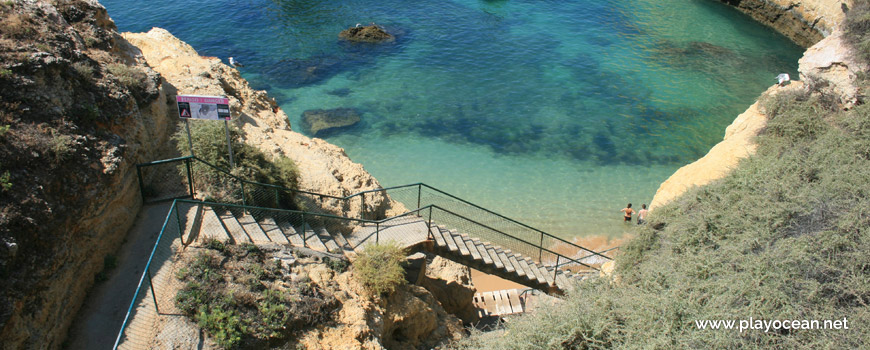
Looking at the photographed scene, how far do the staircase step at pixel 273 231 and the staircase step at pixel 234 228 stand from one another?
0.65m

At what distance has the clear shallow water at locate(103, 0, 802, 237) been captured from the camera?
21.1 metres

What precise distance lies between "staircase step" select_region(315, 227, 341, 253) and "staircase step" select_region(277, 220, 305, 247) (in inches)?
24.0

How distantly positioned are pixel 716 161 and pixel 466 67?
17.8 metres

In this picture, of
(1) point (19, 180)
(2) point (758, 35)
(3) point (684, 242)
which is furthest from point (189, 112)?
(2) point (758, 35)

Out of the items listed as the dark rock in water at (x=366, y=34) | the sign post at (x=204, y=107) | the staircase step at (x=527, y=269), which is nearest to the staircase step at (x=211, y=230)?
the sign post at (x=204, y=107)

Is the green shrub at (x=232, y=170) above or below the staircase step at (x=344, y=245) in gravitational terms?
above

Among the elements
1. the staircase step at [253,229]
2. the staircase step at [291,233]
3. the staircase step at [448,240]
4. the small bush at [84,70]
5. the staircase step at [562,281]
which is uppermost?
the small bush at [84,70]

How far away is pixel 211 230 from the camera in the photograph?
9766mm

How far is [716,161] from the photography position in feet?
51.5

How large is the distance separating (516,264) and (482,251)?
1.27 metres

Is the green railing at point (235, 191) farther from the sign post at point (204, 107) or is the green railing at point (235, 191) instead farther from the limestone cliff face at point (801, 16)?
the limestone cliff face at point (801, 16)

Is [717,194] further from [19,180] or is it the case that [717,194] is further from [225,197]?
[19,180]

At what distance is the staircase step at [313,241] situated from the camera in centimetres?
1095

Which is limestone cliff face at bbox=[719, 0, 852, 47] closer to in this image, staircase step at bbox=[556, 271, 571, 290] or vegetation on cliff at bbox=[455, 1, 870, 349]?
vegetation on cliff at bbox=[455, 1, 870, 349]
